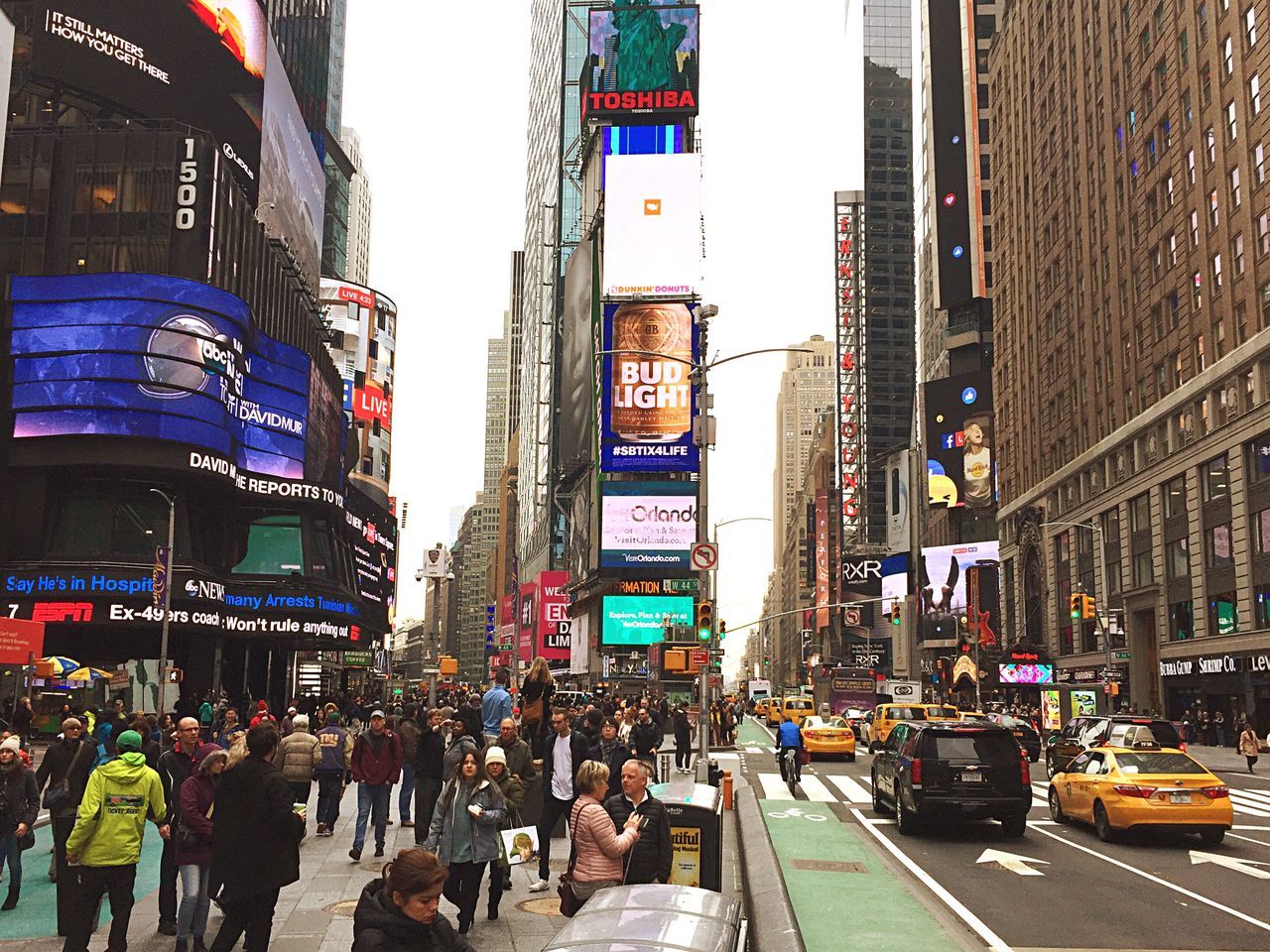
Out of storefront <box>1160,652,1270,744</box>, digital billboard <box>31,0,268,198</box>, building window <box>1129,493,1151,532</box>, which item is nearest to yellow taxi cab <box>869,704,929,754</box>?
storefront <box>1160,652,1270,744</box>

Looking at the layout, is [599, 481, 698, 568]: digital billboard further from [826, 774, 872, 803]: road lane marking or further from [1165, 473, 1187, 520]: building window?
[826, 774, 872, 803]: road lane marking

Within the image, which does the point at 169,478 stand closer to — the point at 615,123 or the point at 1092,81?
the point at 1092,81

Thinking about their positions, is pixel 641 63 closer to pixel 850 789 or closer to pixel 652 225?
pixel 652 225

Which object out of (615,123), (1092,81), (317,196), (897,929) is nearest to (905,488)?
(615,123)

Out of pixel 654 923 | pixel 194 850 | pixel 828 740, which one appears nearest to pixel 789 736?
pixel 828 740

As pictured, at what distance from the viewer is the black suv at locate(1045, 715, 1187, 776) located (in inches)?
940

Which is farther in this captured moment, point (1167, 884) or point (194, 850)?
point (1167, 884)

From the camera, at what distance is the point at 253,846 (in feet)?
29.2

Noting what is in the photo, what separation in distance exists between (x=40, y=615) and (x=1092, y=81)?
64.5 meters

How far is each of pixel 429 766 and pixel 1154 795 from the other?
10.3 meters

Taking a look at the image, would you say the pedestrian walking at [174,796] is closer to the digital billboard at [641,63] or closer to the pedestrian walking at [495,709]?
the pedestrian walking at [495,709]

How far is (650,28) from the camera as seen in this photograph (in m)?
116

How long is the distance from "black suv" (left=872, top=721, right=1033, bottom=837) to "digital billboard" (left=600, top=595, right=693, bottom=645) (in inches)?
3093

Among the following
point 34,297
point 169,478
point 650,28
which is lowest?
point 169,478
